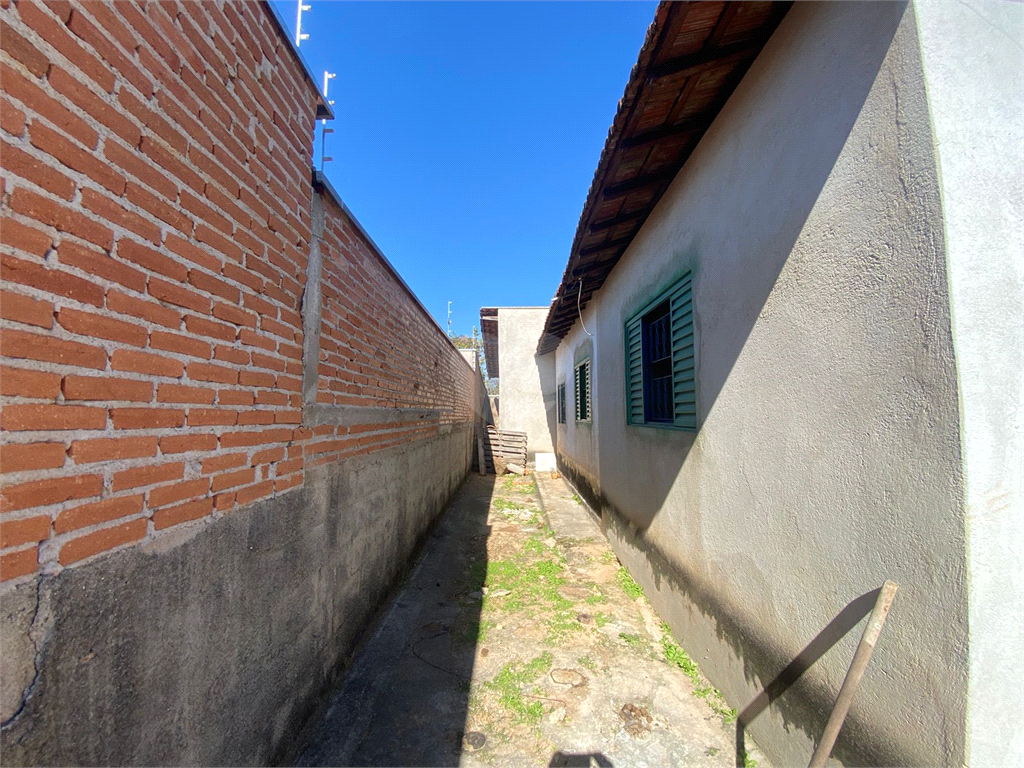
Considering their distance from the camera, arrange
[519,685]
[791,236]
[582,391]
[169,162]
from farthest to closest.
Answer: [582,391], [519,685], [791,236], [169,162]

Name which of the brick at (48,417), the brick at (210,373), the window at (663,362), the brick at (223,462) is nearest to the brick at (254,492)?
the brick at (223,462)

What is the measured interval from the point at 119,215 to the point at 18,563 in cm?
96

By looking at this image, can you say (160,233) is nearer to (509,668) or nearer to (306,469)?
(306,469)

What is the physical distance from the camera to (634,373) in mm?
4512

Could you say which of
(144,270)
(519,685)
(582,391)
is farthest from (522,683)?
(582,391)

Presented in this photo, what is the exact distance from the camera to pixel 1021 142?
1.38 metres

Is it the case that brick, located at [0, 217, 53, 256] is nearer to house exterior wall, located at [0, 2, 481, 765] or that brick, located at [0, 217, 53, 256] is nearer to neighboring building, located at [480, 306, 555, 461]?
house exterior wall, located at [0, 2, 481, 765]

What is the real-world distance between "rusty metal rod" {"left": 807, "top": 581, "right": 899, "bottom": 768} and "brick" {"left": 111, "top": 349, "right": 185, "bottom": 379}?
242 centimetres

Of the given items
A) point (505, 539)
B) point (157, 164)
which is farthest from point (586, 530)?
point (157, 164)

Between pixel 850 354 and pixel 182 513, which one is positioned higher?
pixel 850 354

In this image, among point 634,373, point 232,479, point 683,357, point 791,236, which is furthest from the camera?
point 634,373

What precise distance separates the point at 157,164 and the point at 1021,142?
9.21 feet

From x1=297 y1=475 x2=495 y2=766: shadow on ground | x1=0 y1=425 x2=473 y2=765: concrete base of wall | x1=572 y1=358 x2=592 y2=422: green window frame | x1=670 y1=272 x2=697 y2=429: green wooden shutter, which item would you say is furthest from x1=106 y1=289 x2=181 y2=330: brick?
x1=572 y1=358 x2=592 y2=422: green window frame

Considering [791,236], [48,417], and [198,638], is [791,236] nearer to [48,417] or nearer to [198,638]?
[48,417]
